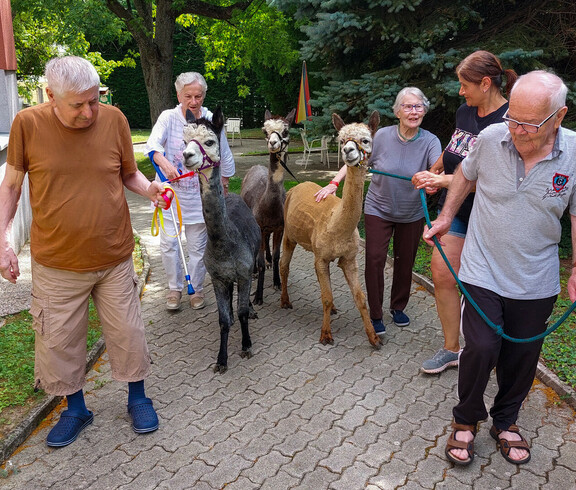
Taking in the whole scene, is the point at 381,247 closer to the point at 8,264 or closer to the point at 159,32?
the point at 8,264

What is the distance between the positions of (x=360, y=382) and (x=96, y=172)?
105 inches

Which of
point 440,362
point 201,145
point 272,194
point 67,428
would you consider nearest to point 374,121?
point 201,145

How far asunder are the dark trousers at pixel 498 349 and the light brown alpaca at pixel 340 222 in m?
1.66

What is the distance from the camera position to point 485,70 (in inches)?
142

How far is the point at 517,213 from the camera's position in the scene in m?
2.92

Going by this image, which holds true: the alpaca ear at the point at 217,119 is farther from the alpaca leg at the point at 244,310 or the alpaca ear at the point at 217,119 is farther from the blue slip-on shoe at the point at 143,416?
the blue slip-on shoe at the point at 143,416

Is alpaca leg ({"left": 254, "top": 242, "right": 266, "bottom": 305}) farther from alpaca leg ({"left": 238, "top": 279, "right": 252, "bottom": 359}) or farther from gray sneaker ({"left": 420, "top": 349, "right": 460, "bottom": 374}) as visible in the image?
gray sneaker ({"left": 420, "top": 349, "right": 460, "bottom": 374})

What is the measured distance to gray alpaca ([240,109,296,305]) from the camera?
5.72 metres

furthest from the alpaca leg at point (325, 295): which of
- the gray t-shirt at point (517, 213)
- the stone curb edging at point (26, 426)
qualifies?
the stone curb edging at point (26, 426)

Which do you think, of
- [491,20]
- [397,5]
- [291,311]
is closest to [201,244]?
[291,311]

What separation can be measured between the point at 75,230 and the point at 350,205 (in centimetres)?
236

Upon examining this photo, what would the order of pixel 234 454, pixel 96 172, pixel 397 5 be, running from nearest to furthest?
1. pixel 96 172
2. pixel 234 454
3. pixel 397 5

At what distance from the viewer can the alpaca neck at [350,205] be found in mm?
4535

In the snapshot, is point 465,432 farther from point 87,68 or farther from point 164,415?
point 87,68
